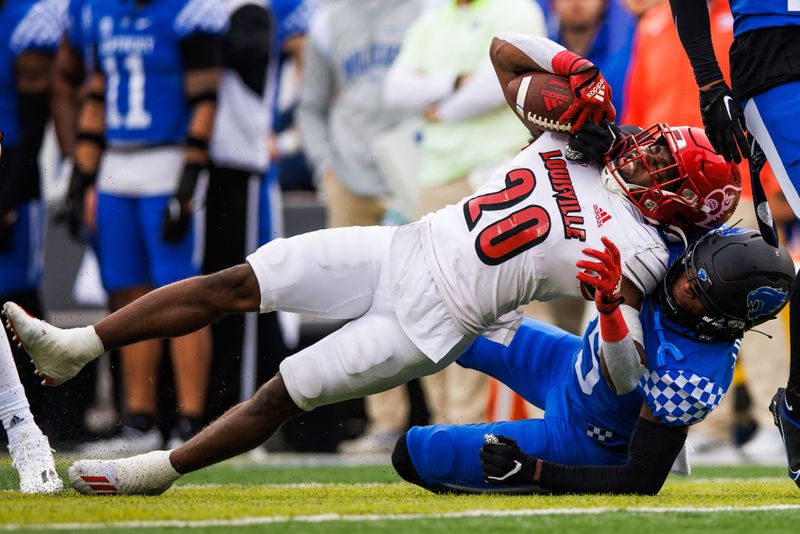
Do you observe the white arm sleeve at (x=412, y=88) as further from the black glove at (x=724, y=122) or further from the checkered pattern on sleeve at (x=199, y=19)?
the black glove at (x=724, y=122)

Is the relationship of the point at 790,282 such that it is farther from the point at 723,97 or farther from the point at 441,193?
the point at 441,193

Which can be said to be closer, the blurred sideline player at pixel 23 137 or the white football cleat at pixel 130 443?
the white football cleat at pixel 130 443

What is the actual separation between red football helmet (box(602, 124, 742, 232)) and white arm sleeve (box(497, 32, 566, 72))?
1.25ft

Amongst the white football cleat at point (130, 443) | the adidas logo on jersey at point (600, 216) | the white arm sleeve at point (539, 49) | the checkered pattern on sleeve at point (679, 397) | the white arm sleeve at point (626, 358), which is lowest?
the white football cleat at point (130, 443)

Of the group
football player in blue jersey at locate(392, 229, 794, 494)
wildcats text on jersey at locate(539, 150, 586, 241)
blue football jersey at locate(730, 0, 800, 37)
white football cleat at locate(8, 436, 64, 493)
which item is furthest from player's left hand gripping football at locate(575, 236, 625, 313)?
white football cleat at locate(8, 436, 64, 493)

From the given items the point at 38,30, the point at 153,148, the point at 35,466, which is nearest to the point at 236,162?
the point at 153,148

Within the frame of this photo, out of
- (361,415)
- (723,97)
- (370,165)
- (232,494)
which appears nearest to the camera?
(723,97)

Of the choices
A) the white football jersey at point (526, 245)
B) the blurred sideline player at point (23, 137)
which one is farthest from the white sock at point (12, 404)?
the blurred sideline player at point (23, 137)

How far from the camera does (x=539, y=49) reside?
528 cm

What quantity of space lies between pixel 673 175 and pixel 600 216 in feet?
0.90

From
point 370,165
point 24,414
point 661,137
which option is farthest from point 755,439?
point 24,414

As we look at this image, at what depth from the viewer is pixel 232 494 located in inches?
209

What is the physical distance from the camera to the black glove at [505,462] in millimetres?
4992

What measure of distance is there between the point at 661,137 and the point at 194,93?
11.5 ft
